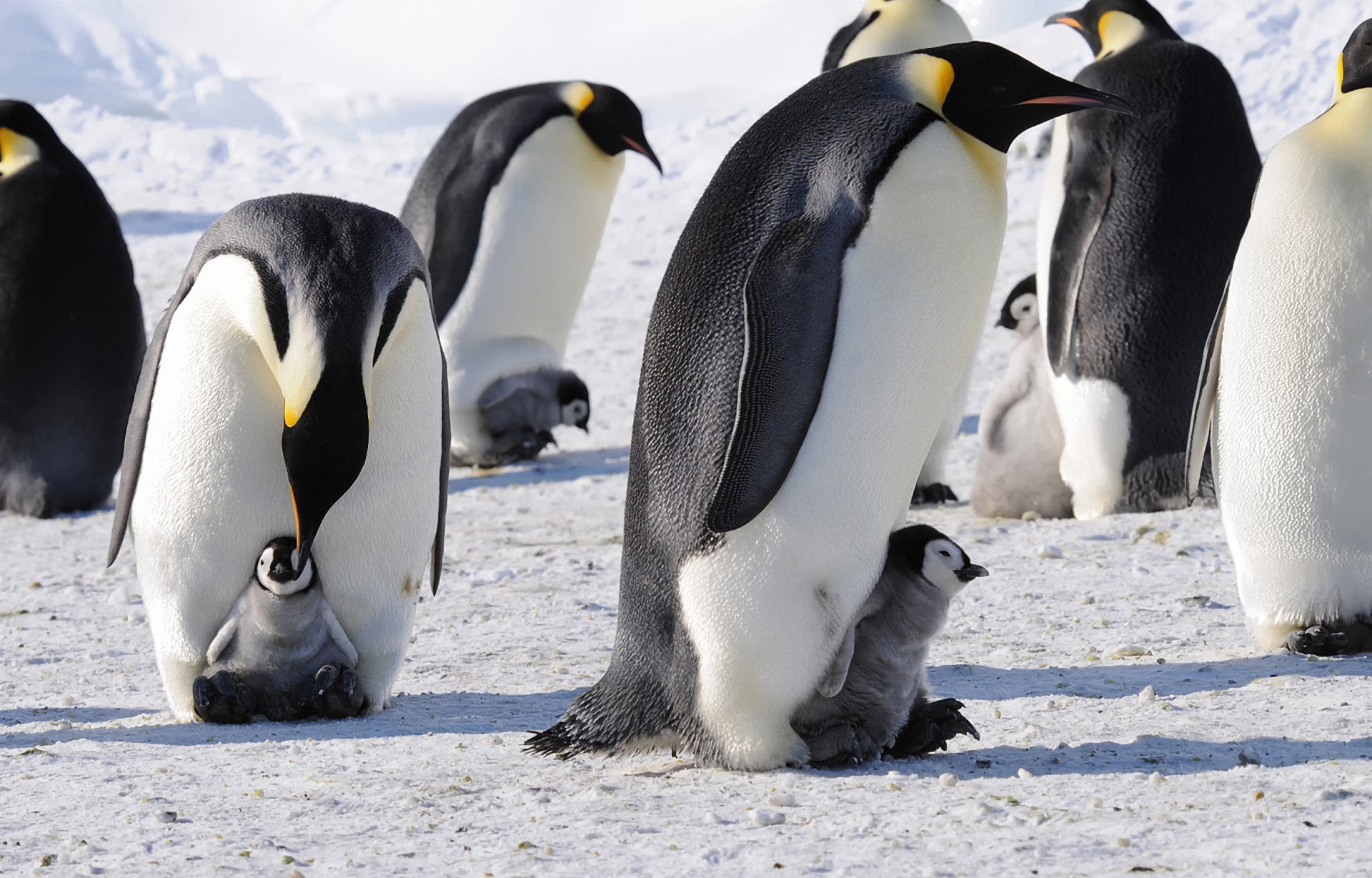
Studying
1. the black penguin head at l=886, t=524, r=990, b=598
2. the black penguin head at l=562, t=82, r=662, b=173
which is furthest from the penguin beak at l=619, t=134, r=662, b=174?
the black penguin head at l=886, t=524, r=990, b=598

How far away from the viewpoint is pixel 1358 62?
3637 millimetres

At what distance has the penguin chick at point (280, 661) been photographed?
3252 mm

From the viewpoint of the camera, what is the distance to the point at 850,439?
260 centimetres

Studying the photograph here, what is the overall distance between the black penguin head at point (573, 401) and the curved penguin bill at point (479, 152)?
2.23ft

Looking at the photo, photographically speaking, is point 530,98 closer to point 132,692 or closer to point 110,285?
point 110,285

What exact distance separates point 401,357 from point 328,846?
1.26 m

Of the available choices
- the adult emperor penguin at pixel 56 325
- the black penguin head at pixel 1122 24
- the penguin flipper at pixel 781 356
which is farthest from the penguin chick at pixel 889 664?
the adult emperor penguin at pixel 56 325

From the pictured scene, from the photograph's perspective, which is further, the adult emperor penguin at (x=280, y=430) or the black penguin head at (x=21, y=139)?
the black penguin head at (x=21, y=139)

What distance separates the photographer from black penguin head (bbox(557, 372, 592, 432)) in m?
7.76

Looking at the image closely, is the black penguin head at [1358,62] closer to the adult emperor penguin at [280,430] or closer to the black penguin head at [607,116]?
the adult emperor penguin at [280,430]

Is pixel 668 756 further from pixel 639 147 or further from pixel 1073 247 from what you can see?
pixel 639 147

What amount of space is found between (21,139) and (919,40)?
383cm

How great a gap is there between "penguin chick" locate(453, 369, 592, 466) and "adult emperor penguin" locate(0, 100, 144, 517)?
1.66 metres

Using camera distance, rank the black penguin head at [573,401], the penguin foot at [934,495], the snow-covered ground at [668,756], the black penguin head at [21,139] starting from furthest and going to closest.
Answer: the black penguin head at [573,401], the black penguin head at [21,139], the penguin foot at [934,495], the snow-covered ground at [668,756]
